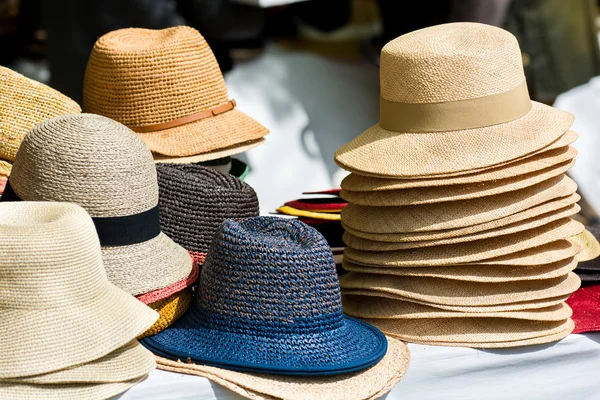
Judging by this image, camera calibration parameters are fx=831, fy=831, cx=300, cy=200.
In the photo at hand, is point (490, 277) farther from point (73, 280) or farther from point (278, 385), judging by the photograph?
point (73, 280)

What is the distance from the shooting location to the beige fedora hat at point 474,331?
1841 millimetres

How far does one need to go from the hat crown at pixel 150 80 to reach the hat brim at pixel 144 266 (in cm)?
66

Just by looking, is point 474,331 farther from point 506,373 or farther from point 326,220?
point 326,220

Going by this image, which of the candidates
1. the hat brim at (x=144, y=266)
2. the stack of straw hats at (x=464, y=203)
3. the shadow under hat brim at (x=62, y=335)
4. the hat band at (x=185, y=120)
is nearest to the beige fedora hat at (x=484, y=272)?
the stack of straw hats at (x=464, y=203)

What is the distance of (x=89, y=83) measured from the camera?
2340 mm

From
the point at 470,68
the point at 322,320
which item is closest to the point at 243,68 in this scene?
the point at 470,68

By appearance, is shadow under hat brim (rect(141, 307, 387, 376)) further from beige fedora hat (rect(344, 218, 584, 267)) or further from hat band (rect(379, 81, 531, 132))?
hat band (rect(379, 81, 531, 132))

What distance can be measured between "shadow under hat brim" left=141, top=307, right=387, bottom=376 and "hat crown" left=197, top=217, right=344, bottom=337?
0.02m

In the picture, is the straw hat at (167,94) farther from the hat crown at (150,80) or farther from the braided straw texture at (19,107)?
the braided straw texture at (19,107)

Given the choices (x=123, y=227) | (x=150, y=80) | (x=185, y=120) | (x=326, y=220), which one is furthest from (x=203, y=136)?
(x=123, y=227)

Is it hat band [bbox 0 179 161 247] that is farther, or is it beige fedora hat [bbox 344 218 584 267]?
beige fedora hat [bbox 344 218 584 267]

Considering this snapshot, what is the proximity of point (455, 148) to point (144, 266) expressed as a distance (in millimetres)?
712

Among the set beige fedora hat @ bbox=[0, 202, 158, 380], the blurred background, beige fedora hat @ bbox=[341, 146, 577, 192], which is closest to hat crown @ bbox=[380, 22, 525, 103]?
beige fedora hat @ bbox=[341, 146, 577, 192]

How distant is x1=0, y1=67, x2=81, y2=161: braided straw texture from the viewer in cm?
191
